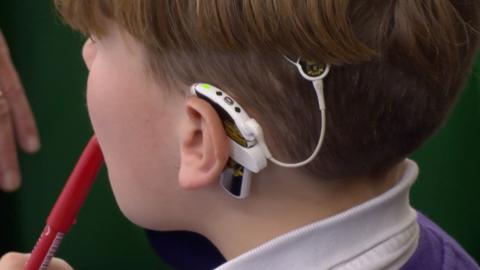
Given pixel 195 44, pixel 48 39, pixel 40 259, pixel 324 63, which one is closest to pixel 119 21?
pixel 195 44

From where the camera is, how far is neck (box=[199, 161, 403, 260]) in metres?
0.63

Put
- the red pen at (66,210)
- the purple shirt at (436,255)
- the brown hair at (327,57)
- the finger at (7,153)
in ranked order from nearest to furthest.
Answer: the brown hair at (327,57), the purple shirt at (436,255), the red pen at (66,210), the finger at (7,153)

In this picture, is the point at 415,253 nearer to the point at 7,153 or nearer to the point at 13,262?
the point at 13,262

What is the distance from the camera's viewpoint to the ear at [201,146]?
59 cm

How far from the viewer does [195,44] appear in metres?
0.58

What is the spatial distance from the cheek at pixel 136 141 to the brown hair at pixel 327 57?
0.12ft

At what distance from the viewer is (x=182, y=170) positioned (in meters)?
0.63

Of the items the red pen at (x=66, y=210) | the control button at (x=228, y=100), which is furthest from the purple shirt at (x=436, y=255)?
the red pen at (x=66, y=210)

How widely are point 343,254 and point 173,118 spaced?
0.18 metres

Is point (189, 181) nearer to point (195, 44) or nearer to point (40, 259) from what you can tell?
point (195, 44)

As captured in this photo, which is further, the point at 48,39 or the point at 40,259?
the point at 48,39

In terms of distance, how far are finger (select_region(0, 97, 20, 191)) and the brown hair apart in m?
0.40

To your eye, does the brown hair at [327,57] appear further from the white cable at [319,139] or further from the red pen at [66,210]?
the red pen at [66,210]

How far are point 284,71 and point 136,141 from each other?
16cm
